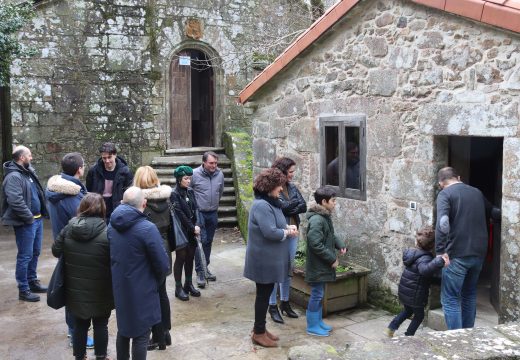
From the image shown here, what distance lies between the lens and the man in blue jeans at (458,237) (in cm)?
475

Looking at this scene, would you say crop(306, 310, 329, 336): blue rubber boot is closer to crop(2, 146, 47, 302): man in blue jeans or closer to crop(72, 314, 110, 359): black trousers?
crop(72, 314, 110, 359): black trousers

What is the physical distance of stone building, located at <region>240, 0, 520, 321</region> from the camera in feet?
16.1

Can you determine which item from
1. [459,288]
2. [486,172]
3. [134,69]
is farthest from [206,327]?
[134,69]

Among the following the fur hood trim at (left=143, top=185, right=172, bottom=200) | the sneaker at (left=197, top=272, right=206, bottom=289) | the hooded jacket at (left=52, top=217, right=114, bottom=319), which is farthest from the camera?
the sneaker at (left=197, top=272, right=206, bottom=289)


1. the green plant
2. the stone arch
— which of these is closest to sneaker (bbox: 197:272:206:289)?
the green plant

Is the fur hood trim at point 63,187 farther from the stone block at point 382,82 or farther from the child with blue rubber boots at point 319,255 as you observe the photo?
the stone block at point 382,82

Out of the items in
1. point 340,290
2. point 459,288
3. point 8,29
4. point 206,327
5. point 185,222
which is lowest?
point 206,327

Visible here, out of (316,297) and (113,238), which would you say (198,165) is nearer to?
(316,297)

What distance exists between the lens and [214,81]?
528 inches

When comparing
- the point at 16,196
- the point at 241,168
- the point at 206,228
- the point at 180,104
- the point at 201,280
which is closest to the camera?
the point at 16,196

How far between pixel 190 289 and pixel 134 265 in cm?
270

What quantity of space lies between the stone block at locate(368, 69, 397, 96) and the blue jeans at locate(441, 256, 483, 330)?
203 centimetres

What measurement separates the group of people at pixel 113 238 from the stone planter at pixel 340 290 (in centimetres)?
131

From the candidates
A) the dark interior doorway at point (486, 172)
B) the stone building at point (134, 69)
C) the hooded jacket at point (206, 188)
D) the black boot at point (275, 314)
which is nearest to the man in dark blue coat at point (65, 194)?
the black boot at point (275, 314)
